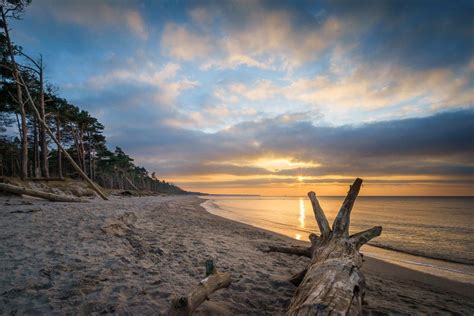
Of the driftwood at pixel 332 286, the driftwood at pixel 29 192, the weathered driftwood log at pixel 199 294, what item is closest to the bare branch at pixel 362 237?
the driftwood at pixel 332 286

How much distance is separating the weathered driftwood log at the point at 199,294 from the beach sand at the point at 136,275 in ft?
1.88

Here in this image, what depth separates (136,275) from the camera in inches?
161

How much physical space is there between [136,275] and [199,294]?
7.43 feet

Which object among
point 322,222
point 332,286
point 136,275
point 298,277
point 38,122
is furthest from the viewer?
point 38,122

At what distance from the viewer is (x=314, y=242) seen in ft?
18.1

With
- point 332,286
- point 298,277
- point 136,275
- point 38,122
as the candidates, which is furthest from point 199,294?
point 38,122

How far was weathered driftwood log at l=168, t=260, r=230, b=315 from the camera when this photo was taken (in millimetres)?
2156

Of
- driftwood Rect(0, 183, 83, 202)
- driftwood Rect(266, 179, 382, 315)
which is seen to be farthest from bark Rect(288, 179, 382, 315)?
driftwood Rect(0, 183, 83, 202)

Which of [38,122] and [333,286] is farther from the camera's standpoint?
[38,122]

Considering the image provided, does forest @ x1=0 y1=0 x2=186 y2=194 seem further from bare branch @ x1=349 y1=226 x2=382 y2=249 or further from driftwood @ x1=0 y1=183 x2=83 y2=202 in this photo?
bare branch @ x1=349 y1=226 x2=382 y2=249

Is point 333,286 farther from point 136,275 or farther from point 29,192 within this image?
point 29,192

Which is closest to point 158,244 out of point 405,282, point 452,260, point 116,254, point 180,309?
point 116,254

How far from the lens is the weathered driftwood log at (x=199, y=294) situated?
216 cm

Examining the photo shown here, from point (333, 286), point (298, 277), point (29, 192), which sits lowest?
point (298, 277)
